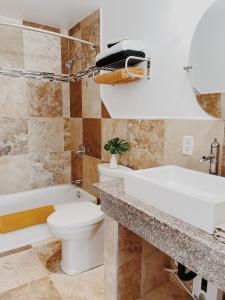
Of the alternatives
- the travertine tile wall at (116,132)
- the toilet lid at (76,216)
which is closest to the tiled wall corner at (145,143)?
the travertine tile wall at (116,132)

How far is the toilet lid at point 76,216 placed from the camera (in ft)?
5.65

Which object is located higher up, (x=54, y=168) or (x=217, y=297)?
(x=54, y=168)

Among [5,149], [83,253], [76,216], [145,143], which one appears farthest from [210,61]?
[5,149]

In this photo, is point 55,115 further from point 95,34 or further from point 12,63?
point 95,34

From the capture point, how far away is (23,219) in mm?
2283

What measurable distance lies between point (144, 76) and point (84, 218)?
1174 millimetres

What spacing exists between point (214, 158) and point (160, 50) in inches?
33.6

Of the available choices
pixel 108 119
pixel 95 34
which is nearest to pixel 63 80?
pixel 95 34

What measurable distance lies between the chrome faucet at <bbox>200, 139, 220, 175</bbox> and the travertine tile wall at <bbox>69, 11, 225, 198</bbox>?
30mm

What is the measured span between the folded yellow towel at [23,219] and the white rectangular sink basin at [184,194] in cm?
150

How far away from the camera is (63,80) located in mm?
2889

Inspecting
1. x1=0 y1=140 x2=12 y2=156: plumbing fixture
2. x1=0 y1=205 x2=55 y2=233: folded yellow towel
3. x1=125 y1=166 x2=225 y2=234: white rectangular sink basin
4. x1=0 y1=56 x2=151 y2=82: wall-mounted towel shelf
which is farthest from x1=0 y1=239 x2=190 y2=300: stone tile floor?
x1=0 y1=56 x2=151 y2=82: wall-mounted towel shelf

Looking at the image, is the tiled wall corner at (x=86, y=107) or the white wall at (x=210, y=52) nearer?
the white wall at (x=210, y=52)

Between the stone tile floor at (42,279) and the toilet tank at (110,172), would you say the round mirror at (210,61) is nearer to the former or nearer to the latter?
the toilet tank at (110,172)
